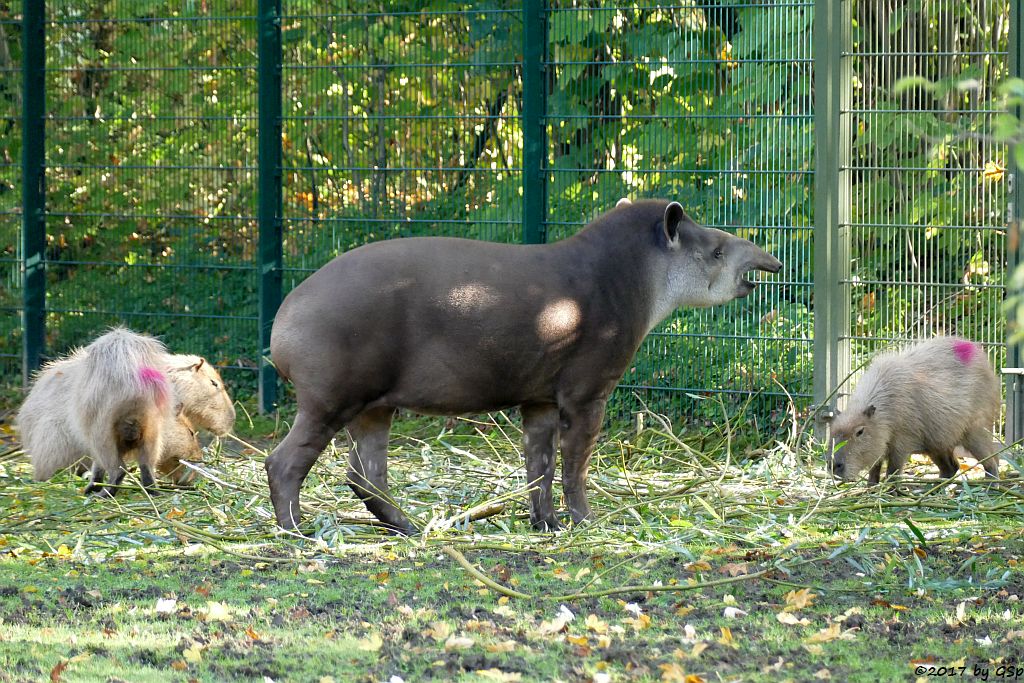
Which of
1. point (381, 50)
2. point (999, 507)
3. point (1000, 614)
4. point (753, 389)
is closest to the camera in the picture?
point (1000, 614)

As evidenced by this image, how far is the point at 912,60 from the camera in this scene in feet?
27.1

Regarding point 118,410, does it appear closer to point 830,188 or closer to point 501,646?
point 501,646

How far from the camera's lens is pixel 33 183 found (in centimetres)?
1062

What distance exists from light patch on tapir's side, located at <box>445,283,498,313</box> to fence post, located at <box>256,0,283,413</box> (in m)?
4.09

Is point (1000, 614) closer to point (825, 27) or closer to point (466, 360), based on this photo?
point (466, 360)

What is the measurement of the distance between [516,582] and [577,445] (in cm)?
124

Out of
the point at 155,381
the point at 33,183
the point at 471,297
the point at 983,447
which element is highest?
the point at 33,183

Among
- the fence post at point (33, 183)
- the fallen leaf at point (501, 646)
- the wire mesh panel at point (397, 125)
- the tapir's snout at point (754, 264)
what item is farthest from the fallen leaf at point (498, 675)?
the fence post at point (33, 183)

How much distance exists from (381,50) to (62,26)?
271cm

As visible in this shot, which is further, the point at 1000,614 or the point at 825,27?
the point at 825,27

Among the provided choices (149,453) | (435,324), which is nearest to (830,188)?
(435,324)

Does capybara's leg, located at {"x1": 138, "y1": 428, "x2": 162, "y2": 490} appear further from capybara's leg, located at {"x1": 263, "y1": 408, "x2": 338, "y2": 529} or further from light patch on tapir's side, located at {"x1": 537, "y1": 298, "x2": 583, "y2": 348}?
light patch on tapir's side, located at {"x1": 537, "y1": 298, "x2": 583, "y2": 348}

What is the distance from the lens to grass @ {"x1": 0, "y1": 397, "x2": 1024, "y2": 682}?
13.7 ft

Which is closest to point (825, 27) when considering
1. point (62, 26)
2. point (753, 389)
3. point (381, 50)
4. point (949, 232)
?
point (949, 232)
